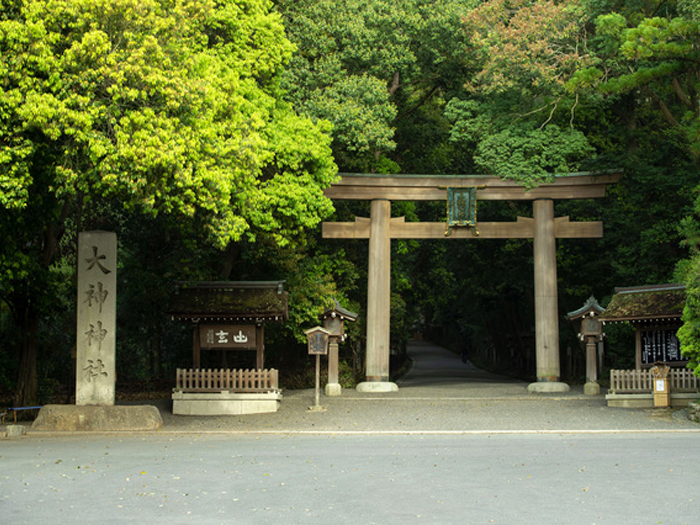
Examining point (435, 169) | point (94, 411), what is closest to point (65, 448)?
point (94, 411)

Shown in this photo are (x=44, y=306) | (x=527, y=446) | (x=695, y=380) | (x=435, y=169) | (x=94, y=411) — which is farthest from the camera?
(x=435, y=169)

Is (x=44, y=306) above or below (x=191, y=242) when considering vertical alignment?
below

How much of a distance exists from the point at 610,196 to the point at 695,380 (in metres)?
11.7

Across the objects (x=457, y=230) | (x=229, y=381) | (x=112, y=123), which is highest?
(x=112, y=123)

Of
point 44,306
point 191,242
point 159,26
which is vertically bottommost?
point 44,306

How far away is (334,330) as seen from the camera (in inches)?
1030

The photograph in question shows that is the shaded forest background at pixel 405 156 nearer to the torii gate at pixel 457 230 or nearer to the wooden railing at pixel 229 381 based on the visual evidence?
the torii gate at pixel 457 230

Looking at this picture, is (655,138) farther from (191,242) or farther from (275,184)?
(191,242)

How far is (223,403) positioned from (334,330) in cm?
511

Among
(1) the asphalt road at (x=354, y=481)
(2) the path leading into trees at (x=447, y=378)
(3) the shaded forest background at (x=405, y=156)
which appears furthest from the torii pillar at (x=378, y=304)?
(1) the asphalt road at (x=354, y=481)

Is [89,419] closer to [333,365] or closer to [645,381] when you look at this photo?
[333,365]

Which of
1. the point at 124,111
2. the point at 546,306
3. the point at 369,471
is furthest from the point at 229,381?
the point at 369,471

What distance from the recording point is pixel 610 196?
3253 centimetres

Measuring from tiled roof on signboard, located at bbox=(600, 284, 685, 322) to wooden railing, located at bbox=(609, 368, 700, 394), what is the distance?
4.80 ft
